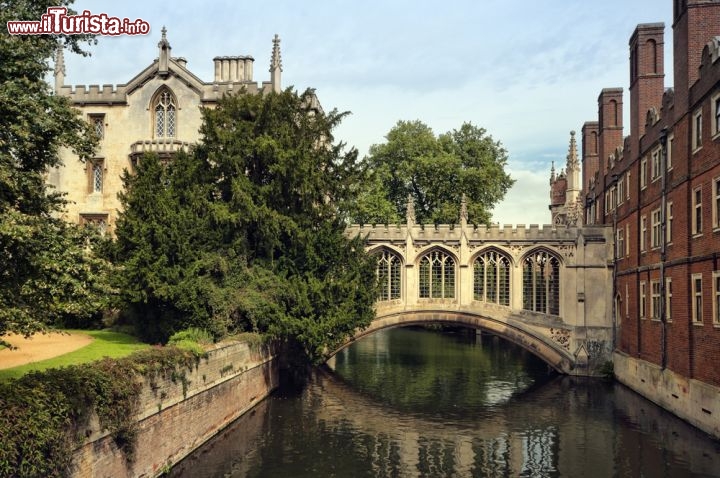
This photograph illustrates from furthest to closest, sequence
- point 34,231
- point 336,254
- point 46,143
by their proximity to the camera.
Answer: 1. point 336,254
2. point 46,143
3. point 34,231

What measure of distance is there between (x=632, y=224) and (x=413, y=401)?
40.9ft

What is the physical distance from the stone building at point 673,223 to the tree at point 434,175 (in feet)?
38.9

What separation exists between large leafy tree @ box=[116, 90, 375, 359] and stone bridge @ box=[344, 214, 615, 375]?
5985 millimetres

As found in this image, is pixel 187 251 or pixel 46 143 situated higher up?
pixel 46 143

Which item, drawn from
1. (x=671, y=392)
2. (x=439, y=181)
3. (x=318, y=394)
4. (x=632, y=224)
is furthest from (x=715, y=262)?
(x=439, y=181)

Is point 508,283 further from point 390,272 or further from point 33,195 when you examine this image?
point 33,195

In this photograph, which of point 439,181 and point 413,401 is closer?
point 413,401

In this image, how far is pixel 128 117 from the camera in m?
33.3

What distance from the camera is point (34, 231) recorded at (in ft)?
33.9

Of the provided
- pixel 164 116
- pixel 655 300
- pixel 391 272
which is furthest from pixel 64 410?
pixel 164 116

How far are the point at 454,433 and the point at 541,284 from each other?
44.3 feet

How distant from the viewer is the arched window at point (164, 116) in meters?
33.2

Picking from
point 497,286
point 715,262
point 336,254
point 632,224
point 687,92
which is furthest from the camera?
point 497,286

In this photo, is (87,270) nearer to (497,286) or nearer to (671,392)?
(671,392)
